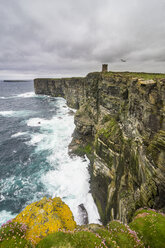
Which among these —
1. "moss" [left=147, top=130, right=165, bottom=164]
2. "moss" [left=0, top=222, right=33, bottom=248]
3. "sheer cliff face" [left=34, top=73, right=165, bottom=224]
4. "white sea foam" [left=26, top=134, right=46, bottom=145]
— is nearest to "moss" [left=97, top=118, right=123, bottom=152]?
"sheer cliff face" [left=34, top=73, right=165, bottom=224]

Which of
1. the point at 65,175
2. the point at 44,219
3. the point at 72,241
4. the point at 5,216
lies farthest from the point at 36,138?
the point at 72,241

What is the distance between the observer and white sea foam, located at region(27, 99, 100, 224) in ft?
87.4

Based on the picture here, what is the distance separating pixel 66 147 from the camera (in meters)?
45.1

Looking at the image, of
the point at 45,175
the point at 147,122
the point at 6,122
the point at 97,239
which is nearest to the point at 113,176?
the point at 147,122

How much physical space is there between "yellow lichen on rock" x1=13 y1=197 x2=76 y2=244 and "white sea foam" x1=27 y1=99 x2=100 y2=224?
55.1 feet

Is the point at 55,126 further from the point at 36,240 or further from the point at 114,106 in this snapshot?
the point at 36,240

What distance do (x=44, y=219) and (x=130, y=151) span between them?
14.4 metres

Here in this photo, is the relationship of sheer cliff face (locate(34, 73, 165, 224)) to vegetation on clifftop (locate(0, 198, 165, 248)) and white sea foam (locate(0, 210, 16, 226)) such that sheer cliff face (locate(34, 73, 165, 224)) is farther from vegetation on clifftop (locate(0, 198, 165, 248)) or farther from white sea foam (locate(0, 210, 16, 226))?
white sea foam (locate(0, 210, 16, 226))

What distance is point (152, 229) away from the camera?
321 inches

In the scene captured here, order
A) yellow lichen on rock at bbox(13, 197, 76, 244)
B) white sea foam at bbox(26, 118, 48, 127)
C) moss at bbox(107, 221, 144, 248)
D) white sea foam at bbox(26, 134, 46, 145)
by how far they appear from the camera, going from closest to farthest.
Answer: moss at bbox(107, 221, 144, 248) < yellow lichen on rock at bbox(13, 197, 76, 244) < white sea foam at bbox(26, 134, 46, 145) < white sea foam at bbox(26, 118, 48, 127)

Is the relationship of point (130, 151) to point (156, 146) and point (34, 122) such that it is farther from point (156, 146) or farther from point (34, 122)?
point (34, 122)

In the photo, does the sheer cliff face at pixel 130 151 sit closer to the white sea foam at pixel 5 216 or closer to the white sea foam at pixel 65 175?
the white sea foam at pixel 65 175

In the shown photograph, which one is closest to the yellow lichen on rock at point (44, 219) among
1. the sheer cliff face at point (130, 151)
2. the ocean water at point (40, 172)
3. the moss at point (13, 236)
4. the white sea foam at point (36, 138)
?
the moss at point (13, 236)

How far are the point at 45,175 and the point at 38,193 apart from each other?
17.7ft
